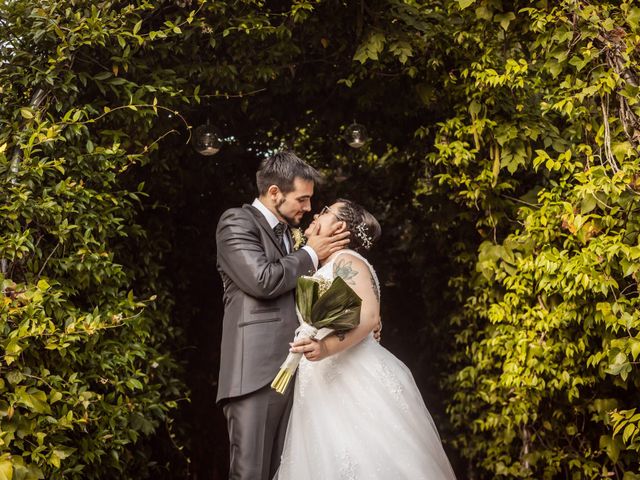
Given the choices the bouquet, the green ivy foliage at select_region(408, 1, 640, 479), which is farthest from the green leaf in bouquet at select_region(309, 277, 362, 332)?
the green ivy foliage at select_region(408, 1, 640, 479)

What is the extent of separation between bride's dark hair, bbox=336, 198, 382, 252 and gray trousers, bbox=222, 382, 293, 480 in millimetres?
830

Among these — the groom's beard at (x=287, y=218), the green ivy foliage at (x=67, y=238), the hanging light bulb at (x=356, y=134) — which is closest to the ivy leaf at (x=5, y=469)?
the green ivy foliage at (x=67, y=238)

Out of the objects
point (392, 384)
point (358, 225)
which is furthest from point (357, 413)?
point (358, 225)

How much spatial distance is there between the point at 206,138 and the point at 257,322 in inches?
90.2

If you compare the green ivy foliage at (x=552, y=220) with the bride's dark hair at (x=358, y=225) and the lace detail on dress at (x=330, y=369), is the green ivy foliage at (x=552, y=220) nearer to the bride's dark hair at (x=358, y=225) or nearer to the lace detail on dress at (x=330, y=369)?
the bride's dark hair at (x=358, y=225)

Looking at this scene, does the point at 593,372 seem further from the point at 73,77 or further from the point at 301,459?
the point at 73,77

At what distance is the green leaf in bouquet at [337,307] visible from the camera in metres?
3.10

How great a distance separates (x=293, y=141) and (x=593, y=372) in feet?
11.4

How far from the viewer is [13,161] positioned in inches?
136

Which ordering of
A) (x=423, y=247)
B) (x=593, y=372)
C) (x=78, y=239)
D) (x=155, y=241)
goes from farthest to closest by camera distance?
(x=423, y=247) → (x=155, y=241) → (x=593, y=372) → (x=78, y=239)

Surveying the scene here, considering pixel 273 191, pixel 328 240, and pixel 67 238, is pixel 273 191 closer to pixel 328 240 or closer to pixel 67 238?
pixel 328 240

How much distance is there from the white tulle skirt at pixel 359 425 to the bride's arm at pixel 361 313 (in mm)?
151

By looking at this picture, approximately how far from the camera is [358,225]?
11.9 feet

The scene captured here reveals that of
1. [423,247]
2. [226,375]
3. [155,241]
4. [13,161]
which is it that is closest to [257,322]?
[226,375]
